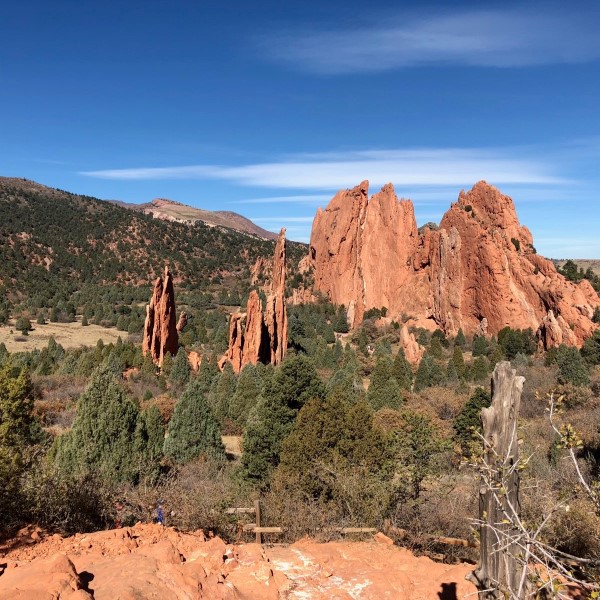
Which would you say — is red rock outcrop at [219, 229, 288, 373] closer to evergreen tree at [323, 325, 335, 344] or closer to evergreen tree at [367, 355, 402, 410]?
evergreen tree at [323, 325, 335, 344]

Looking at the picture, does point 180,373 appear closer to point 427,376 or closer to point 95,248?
point 427,376

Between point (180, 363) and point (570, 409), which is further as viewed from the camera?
point (180, 363)

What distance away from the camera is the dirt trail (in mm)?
6078

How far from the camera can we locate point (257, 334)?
52062 millimetres

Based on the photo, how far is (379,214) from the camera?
9331 centimetres

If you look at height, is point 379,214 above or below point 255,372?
above

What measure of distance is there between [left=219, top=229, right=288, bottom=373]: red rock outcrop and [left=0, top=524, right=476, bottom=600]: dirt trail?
39.6 meters

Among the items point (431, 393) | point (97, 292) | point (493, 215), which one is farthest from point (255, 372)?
point (97, 292)

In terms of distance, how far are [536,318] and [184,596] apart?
72.9 meters

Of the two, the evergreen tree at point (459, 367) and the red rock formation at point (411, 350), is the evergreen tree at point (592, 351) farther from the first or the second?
the red rock formation at point (411, 350)

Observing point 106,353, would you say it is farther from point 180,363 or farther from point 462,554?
point 462,554

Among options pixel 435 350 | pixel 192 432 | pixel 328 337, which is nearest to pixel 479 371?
pixel 435 350

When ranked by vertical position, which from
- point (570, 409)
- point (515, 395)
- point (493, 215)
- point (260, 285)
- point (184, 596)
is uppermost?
point (493, 215)

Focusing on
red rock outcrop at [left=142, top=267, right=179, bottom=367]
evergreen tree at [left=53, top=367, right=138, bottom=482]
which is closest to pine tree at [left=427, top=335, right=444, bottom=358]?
red rock outcrop at [left=142, top=267, right=179, bottom=367]
